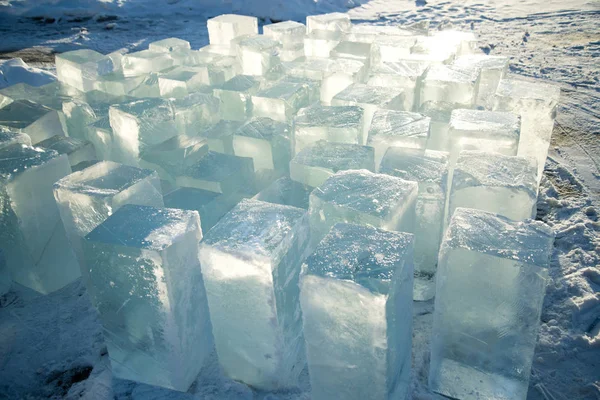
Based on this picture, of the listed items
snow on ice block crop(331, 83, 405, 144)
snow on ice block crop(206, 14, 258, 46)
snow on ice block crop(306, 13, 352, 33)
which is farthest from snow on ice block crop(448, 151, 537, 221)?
snow on ice block crop(206, 14, 258, 46)

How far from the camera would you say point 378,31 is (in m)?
4.79

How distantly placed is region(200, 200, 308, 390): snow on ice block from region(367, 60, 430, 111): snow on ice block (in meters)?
1.91

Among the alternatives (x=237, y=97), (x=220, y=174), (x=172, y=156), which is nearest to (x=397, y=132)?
(x=220, y=174)

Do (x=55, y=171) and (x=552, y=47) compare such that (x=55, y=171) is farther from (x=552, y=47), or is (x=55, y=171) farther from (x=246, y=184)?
(x=552, y=47)

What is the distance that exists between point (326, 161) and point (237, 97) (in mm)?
1366

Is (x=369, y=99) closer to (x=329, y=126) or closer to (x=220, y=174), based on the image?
(x=329, y=126)

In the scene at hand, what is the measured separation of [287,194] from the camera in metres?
2.25

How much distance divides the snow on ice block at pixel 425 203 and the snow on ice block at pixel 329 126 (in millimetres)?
328

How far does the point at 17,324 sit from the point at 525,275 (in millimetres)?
2203

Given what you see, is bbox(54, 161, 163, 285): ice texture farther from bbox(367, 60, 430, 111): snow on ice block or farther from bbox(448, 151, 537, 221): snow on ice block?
bbox(367, 60, 430, 111): snow on ice block

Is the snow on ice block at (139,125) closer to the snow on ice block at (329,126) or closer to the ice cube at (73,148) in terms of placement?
the ice cube at (73,148)

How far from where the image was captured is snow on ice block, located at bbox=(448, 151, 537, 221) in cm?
197

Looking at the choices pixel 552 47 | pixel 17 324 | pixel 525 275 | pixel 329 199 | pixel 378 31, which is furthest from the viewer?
pixel 552 47

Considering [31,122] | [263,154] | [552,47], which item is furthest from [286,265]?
[552,47]
